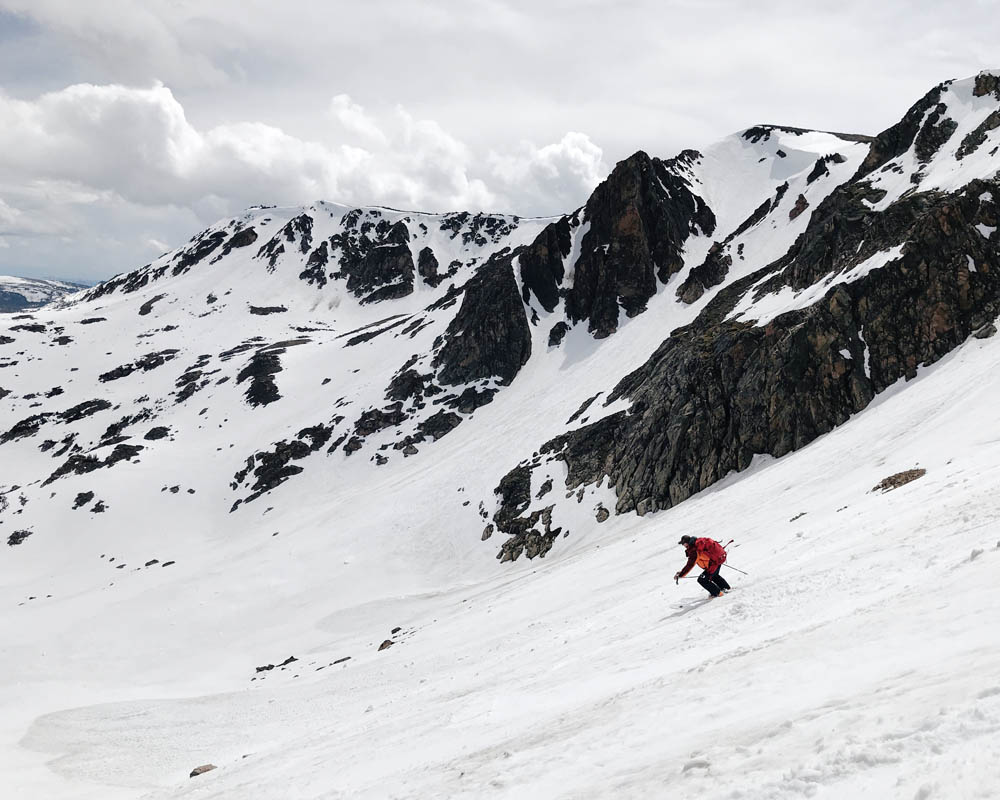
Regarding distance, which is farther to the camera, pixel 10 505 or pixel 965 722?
pixel 10 505

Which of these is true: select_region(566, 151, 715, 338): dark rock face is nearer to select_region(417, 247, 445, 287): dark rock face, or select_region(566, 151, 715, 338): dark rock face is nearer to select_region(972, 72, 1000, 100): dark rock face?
select_region(972, 72, 1000, 100): dark rock face

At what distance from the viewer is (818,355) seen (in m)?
36.0

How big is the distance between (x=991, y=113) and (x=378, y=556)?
62620 millimetres

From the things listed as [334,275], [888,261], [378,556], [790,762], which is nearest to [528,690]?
[790,762]

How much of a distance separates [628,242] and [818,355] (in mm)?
51155

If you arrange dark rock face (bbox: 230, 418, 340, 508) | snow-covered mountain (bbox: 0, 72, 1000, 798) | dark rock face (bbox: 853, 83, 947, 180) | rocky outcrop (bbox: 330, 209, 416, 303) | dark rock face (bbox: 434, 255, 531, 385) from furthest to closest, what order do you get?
1. rocky outcrop (bbox: 330, 209, 416, 303)
2. dark rock face (bbox: 434, 255, 531, 385)
3. dark rock face (bbox: 230, 418, 340, 508)
4. dark rock face (bbox: 853, 83, 947, 180)
5. snow-covered mountain (bbox: 0, 72, 1000, 798)

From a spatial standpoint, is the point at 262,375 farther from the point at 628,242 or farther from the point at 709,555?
the point at 709,555

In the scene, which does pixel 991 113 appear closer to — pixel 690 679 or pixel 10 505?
pixel 690 679

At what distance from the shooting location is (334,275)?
618 feet

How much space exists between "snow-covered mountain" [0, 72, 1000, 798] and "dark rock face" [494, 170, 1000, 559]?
21cm

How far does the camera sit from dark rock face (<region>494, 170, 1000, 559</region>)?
3400 centimetres

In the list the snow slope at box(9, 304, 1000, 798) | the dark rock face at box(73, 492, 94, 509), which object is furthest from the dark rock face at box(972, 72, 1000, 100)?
the dark rock face at box(73, 492, 94, 509)

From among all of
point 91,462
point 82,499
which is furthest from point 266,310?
point 82,499

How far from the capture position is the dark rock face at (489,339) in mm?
84000
